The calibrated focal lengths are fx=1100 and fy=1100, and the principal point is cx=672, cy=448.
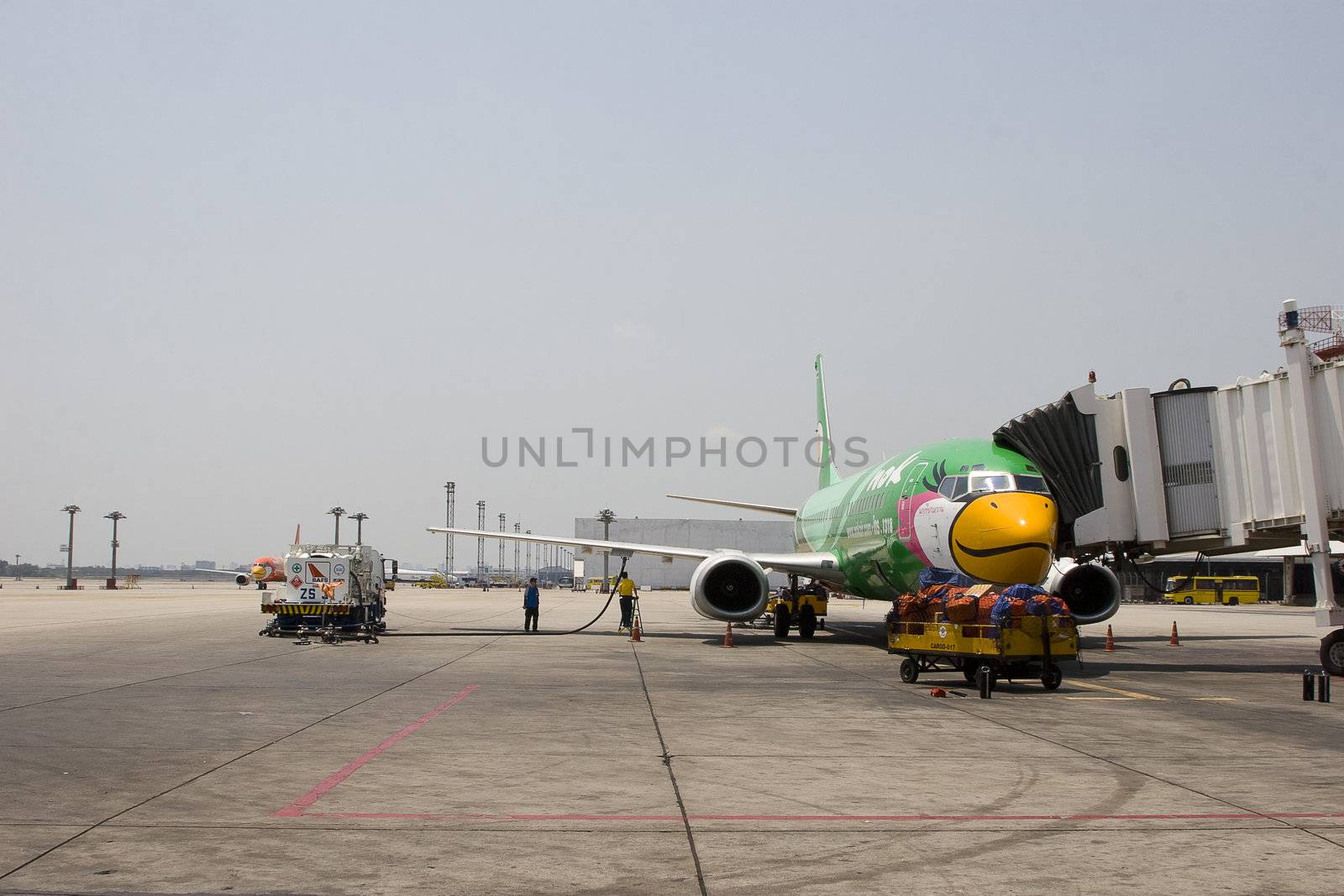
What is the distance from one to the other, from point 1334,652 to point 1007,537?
224 inches

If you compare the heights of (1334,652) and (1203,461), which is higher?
(1203,461)

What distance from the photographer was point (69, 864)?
598cm

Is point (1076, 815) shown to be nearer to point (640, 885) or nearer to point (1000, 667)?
point (640, 885)

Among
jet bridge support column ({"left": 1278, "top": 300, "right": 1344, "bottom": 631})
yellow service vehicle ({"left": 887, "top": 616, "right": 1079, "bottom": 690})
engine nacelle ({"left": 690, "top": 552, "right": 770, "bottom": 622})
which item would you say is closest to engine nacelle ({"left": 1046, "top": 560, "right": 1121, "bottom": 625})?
jet bridge support column ({"left": 1278, "top": 300, "right": 1344, "bottom": 631})

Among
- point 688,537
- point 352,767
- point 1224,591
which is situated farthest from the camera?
point 688,537

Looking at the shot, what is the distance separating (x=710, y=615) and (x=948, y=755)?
16.0 m

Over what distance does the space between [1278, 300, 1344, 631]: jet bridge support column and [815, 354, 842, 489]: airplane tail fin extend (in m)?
20.8

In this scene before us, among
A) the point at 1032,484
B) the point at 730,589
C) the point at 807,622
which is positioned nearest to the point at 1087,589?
the point at 1032,484

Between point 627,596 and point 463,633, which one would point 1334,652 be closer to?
point 627,596

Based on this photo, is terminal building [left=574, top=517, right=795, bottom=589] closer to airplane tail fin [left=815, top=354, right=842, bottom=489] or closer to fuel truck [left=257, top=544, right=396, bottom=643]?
airplane tail fin [left=815, top=354, right=842, bottom=489]

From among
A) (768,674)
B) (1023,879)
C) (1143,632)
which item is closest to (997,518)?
(768,674)

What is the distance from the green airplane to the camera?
60.3 ft

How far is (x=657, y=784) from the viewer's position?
339 inches

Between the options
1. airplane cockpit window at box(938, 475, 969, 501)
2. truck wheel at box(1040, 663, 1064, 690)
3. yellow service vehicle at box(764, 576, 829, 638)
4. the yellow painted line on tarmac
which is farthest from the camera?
yellow service vehicle at box(764, 576, 829, 638)
